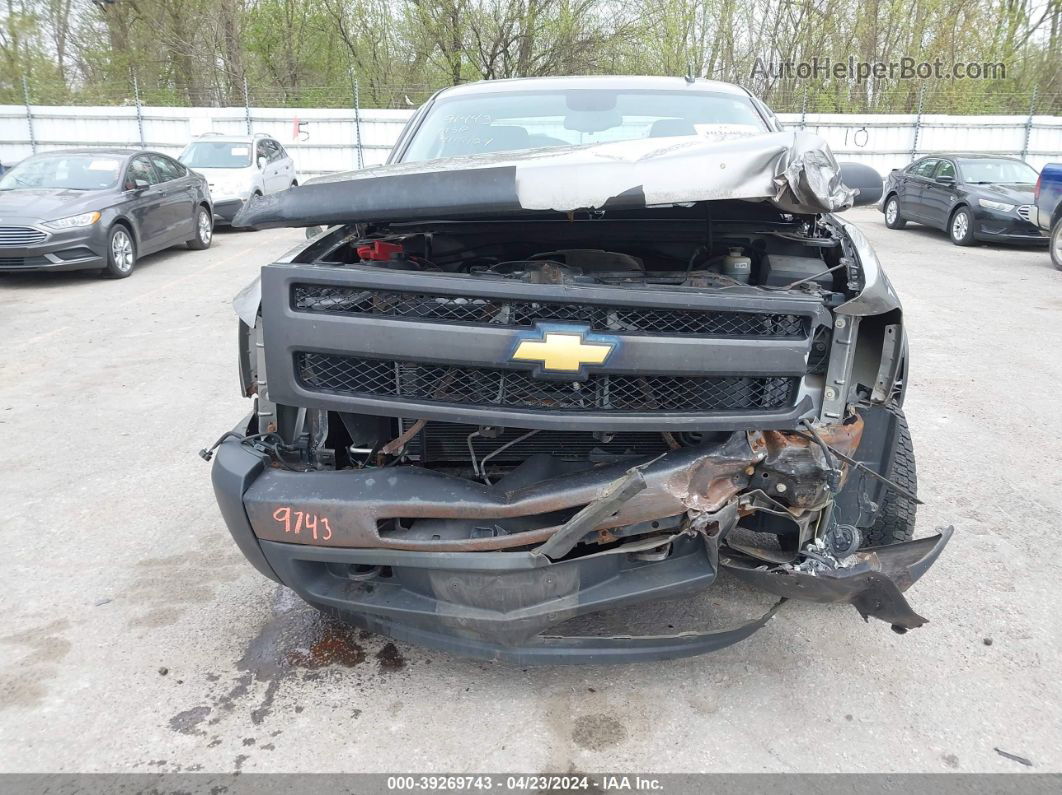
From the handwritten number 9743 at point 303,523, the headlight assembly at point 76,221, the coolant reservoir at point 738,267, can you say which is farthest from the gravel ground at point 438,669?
the headlight assembly at point 76,221

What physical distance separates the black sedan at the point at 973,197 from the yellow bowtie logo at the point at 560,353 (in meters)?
11.5

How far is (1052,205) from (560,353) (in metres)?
11.1

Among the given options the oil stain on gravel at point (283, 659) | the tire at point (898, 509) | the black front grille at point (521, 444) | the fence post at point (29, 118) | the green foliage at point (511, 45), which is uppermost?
the green foliage at point (511, 45)

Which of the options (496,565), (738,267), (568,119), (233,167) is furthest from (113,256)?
(496,565)

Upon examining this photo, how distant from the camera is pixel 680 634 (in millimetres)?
2318

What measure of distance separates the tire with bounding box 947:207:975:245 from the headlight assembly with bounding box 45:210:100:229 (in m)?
12.5

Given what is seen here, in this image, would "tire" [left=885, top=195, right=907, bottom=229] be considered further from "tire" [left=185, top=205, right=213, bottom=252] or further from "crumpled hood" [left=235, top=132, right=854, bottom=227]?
"crumpled hood" [left=235, top=132, right=854, bottom=227]

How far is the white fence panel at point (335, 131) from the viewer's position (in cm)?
1900

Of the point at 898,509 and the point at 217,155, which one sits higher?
the point at 217,155

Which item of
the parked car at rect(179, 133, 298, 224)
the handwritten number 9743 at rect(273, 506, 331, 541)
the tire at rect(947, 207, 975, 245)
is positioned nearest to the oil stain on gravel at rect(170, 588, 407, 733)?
the handwritten number 9743 at rect(273, 506, 331, 541)

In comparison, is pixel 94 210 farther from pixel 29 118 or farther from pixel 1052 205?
pixel 29 118

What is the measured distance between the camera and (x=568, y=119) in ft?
13.0

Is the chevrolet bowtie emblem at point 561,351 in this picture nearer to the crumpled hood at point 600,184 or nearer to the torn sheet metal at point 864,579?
the crumpled hood at point 600,184

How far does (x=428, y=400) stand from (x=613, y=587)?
0.75 meters
